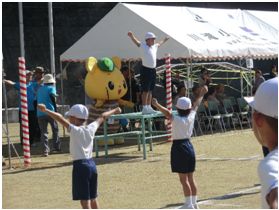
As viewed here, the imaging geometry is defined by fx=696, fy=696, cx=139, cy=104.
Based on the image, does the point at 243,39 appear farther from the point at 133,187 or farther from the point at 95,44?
the point at 133,187

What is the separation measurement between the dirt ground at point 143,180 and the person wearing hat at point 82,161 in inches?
62.8

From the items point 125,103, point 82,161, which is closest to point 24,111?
point 125,103

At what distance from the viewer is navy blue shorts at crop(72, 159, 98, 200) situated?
7.69 m

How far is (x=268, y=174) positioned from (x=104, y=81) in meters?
13.8

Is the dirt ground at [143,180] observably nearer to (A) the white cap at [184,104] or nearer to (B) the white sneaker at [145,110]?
(B) the white sneaker at [145,110]

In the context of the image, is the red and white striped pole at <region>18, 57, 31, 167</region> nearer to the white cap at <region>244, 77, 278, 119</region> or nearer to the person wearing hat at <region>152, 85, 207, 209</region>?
the person wearing hat at <region>152, 85, 207, 209</region>

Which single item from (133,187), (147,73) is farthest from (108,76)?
(133,187)

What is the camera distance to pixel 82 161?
25.8 ft

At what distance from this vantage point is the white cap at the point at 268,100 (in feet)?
10.7

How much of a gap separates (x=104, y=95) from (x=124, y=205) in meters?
7.53

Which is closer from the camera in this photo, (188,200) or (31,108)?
(188,200)

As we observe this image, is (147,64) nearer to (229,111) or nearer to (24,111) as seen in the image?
(24,111)

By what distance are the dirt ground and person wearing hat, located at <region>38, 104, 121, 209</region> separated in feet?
5.23

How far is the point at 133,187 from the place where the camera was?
10.9m
